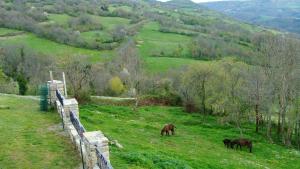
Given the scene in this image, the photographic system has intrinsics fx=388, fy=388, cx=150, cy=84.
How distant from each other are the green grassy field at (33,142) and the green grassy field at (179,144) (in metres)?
3.00

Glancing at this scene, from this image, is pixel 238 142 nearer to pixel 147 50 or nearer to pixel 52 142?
pixel 52 142

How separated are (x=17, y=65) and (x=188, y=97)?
55808mm

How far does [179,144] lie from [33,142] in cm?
1935

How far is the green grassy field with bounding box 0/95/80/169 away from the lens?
1992cm

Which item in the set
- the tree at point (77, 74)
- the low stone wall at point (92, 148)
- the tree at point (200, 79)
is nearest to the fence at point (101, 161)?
the low stone wall at point (92, 148)

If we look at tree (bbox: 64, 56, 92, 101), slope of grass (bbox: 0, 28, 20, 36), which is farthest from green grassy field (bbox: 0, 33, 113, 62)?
tree (bbox: 64, 56, 92, 101)

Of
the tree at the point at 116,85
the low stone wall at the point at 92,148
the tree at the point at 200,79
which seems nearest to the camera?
the low stone wall at the point at 92,148

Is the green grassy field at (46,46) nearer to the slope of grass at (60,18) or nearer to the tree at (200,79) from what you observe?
the slope of grass at (60,18)

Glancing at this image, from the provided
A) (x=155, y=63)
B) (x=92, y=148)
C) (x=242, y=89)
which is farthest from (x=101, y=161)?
(x=155, y=63)

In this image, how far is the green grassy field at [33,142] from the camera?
1992 cm

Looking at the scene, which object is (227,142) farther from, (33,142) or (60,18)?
(60,18)

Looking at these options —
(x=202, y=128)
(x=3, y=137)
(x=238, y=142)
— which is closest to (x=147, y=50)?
(x=202, y=128)

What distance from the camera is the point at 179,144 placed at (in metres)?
39.3

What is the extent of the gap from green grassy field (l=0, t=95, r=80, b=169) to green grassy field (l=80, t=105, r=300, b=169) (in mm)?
3004
